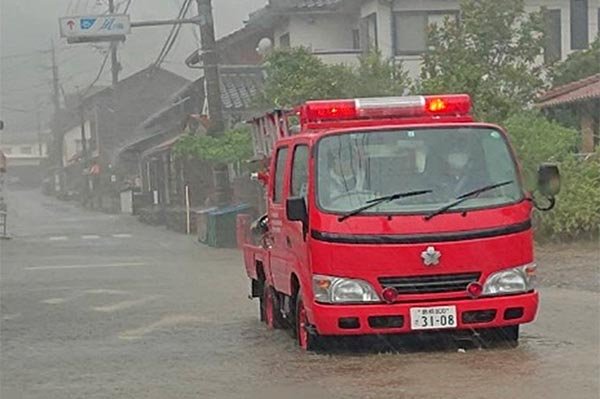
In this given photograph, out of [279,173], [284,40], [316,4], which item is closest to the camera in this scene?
[279,173]

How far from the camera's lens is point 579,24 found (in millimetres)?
36438

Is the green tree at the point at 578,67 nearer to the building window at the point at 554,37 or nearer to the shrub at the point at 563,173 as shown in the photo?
the building window at the point at 554,37

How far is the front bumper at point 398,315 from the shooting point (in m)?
9.98

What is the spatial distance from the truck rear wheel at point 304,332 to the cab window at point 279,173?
1186mm

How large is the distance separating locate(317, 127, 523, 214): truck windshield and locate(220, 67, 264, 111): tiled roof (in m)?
29.3

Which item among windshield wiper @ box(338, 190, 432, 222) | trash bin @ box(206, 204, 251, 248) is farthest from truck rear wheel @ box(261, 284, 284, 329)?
trash bin @ box(206, 204, 251, 248)

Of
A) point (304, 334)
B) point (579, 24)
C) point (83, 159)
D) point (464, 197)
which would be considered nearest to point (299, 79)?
point (579, 24)

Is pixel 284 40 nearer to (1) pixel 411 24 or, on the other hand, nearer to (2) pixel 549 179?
(1) pixel 411 24

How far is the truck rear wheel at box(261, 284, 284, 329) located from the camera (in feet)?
41.6

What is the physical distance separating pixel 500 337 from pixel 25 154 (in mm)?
159198

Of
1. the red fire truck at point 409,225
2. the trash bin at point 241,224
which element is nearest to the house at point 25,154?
the trash bin at point 241,224

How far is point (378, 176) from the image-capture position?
10.4m

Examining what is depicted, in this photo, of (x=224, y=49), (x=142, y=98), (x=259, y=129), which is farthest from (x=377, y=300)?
(x=142, y=98)

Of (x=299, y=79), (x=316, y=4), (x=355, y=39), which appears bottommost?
(x=299, y=79)
